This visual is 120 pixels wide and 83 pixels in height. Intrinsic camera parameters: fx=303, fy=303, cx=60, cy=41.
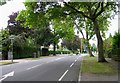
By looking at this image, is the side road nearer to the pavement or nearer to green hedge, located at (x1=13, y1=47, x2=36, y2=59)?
the pavement

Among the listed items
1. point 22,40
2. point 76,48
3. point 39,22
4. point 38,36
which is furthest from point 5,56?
point 76,48

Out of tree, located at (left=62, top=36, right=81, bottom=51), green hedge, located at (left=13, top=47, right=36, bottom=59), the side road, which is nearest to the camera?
the side road

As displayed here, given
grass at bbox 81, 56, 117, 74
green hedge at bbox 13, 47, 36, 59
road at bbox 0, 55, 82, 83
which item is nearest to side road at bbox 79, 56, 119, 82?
grass at bbox 81, 56, 117, 74

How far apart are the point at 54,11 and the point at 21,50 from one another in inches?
1001

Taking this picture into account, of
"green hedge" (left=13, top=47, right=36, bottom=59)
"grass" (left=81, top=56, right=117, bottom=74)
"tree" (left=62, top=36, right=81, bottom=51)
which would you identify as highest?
"tree" (left=62, top=36, right=81, bottom=51)

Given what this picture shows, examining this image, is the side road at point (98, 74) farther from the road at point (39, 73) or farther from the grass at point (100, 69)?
the road at point (39, 73)

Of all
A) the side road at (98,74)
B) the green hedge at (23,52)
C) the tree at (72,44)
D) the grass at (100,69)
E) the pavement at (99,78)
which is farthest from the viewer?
the tree at (72,44)

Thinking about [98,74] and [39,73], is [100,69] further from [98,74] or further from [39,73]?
[39,73]

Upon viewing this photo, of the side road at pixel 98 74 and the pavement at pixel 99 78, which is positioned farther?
the side road at pixel 98 74

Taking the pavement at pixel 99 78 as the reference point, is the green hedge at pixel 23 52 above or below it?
above

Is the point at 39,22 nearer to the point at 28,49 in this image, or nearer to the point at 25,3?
the point at 25,3

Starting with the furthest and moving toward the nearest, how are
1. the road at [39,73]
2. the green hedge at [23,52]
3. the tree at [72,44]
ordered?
the tree at [72,44]
the green hedge at [23,52]
the road at [39,73]

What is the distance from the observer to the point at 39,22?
36.6m

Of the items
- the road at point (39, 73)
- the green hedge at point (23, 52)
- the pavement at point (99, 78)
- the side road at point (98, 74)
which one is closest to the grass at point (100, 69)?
the side road at point (98, 74)
